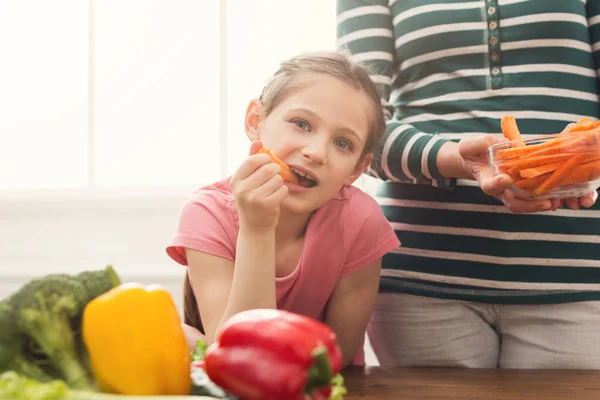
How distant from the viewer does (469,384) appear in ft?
2.61

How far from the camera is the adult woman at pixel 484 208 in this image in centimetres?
106

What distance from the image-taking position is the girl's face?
3.00ft

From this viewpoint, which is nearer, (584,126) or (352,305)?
(584,126)

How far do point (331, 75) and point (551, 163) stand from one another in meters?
0.40

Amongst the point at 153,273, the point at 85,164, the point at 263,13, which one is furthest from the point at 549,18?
the point at 85,164

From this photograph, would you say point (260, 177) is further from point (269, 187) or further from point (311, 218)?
point (311, 218)

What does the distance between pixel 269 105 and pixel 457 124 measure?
35 cm

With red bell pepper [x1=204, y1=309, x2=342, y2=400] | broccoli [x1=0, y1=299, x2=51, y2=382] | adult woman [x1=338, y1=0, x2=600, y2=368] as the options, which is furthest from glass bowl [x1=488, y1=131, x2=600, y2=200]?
broccoli [x1=0, y1=299, x2=51, y2=382]

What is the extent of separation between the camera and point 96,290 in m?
0.52

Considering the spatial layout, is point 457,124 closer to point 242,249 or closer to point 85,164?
point 242,249

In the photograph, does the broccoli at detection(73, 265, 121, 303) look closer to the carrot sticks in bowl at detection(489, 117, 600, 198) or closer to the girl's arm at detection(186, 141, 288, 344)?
the girl's arm at detection(186, 141, 288, 344)

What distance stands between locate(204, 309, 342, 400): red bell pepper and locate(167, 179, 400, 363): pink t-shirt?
539 millimetres

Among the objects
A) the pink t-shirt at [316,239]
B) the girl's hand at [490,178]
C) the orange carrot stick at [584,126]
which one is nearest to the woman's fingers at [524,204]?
the girl's hand at [490,178]

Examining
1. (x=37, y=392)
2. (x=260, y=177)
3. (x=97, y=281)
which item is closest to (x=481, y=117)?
(x=260, y=177)
